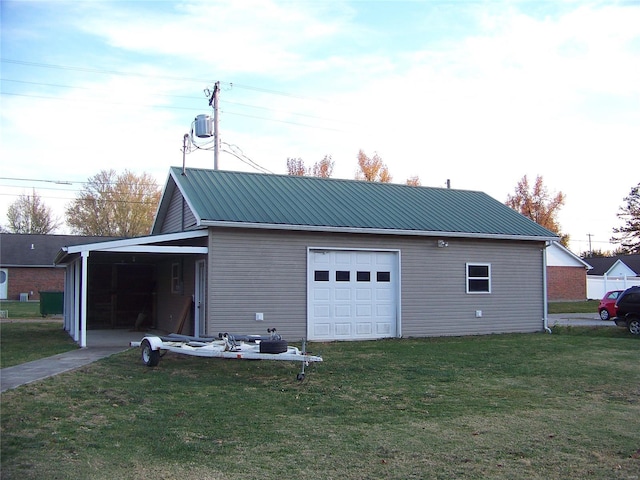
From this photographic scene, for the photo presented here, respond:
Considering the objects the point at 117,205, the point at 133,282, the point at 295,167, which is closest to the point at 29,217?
the point at 117,205

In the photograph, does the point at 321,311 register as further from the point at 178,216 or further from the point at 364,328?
the point at 178,216

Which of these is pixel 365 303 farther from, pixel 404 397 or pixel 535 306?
pixel 404 397

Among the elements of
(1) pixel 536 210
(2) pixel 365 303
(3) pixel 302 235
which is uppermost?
(1) pixel 536 210

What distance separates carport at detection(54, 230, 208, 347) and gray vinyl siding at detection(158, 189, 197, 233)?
1.87 ft

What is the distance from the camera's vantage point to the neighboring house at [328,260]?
15.2 m

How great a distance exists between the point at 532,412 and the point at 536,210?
4557 centimetres

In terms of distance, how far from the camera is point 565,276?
4550 centimetres

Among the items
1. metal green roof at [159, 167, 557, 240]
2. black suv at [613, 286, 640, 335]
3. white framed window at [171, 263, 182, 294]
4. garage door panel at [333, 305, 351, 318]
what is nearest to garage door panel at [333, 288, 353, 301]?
garage door panel at [333, 305, 351, 318]

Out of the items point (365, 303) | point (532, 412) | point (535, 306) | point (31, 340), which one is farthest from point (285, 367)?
point (535, 306)

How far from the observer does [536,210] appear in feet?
168

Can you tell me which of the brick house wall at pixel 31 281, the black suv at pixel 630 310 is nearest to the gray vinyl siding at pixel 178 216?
the black suv at pixel 630 310

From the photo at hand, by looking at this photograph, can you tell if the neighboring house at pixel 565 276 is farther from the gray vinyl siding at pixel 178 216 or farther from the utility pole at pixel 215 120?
the gray vinyl siding at pixel 178 216

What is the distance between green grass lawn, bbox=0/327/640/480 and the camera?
595cm

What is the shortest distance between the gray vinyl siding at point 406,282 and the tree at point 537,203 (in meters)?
33.2
